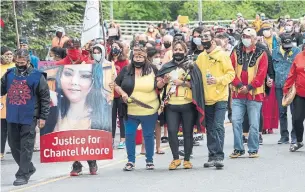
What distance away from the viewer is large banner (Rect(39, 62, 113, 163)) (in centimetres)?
1457

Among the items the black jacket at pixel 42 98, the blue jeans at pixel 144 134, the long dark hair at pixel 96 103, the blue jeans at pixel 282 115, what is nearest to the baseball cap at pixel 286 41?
the blue jeans at pixel 282 115

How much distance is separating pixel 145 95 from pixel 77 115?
3.36 feet

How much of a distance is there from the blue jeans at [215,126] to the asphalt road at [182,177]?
0.89 feet

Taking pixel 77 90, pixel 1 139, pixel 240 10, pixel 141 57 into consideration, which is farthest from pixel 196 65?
pixel 240 10

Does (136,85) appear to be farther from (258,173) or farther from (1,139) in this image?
(1,139)

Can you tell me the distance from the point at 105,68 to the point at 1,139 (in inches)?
151

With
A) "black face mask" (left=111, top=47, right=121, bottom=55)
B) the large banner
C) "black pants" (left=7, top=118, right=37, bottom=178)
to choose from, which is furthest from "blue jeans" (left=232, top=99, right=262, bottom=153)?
"black face mask" (left=111, top=47, right=121, bottom=55)

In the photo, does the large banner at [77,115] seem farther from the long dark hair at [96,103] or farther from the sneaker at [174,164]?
the sneaker at [174,164]

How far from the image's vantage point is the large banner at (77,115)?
1457 centimetres

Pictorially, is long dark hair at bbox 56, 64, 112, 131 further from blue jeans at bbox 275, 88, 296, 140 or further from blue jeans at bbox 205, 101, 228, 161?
blue jeans at bbox 275, 88, 296, 140

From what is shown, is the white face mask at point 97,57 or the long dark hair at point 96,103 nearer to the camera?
the long dark hair at point 96,103

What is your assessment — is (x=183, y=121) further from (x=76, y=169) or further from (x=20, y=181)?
(x=20, y=181)

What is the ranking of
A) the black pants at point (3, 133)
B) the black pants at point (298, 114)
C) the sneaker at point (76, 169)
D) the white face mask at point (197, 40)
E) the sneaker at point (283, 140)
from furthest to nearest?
the sneaker at point (283, 140), the black pants at point (3, 133), the black pants at point (298, 114), the white face mask at point (197, 40), the sneaker at point (76, 169)

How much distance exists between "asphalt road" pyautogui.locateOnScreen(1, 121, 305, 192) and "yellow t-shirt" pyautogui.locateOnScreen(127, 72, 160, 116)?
0.87m
